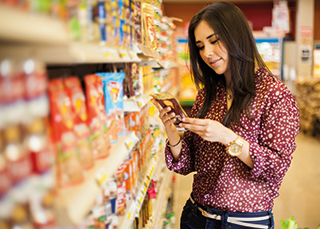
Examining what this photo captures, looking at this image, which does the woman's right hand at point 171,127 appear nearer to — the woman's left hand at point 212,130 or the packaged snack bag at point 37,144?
the woman's left hand at point 212,130

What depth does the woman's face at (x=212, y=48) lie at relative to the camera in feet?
5.38

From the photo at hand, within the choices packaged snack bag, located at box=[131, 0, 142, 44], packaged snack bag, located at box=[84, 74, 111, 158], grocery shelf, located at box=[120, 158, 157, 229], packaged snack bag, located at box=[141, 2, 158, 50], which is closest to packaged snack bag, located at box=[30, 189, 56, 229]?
packaged snack bag, located at box=[84, 74, 111, 158]

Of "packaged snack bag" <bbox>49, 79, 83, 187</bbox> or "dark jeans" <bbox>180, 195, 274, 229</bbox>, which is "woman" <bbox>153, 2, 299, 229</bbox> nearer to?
"dark jeans" <bbox>180, 195, 274, 229</bbox>

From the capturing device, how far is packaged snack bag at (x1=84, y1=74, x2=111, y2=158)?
3.58 feet

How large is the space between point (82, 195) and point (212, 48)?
1113mm

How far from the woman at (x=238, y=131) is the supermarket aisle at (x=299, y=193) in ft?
6.78

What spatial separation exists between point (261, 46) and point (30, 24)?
9731mm

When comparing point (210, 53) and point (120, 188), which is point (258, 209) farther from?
point (210, 53)

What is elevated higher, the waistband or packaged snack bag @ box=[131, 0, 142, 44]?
packaged snack bag @ box=[131, 0, 142, 44]

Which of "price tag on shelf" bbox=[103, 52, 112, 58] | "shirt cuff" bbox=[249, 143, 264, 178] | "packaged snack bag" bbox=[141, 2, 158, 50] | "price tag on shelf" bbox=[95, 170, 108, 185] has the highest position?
"packaged snack bag" bbox=[141, 2, 158, 50]

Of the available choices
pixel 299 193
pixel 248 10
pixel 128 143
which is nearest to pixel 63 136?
pixel 128 143

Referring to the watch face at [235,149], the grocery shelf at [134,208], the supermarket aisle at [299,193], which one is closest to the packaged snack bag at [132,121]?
the grocery shelf at [134,208]

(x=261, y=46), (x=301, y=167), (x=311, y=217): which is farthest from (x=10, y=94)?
(x=261, y=46)

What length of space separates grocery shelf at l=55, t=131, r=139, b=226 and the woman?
1.89 ft
